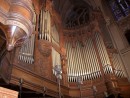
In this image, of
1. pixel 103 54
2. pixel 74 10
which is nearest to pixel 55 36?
pixel 103 54

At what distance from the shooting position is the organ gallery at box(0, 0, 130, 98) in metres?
3.95

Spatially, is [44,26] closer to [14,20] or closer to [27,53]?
[27,53]

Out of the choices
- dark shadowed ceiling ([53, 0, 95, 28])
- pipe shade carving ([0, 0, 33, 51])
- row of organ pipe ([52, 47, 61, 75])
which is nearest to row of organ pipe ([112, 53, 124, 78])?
row of organ pipe ([52, 47, 61, 75])

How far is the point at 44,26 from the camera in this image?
8.19 metres

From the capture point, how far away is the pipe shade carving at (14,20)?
3.53 m

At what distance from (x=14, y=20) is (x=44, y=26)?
4.66 meters

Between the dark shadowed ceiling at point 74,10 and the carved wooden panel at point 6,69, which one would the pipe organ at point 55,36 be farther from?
the carved wooden panel at point 6,69

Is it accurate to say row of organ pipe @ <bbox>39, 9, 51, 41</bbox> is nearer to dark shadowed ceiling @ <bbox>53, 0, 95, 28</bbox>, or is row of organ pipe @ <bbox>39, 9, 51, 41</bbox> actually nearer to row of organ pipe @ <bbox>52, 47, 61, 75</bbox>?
row of organ pipe @ <bbox>52, 47, 61, 75</bbox>

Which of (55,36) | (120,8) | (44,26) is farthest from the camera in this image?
(120,8)

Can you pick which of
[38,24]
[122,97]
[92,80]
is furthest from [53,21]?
[122,97]

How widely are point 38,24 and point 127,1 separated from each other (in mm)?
7426

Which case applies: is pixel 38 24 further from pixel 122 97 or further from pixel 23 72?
pixel 122 97

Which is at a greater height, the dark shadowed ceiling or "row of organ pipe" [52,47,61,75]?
the dark shadowed ceiling

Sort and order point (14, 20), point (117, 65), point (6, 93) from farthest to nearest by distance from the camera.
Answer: point (117, 65) → point (14, 20) → point (6, 93)
